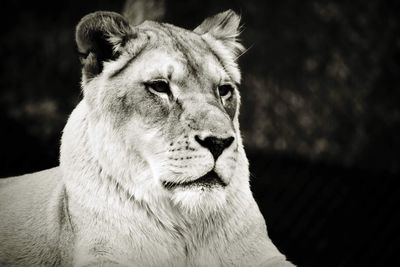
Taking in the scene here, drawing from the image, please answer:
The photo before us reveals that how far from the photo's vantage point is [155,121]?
100 inches

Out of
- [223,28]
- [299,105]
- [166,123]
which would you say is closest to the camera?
[166,123]

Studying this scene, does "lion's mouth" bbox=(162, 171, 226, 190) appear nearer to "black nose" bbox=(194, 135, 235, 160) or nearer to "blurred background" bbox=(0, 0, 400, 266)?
"black nose" bbox=(194, 135, 235, 160)

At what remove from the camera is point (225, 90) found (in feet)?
9.42

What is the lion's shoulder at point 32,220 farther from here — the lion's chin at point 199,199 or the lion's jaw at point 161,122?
the lion's chin at point 199,199

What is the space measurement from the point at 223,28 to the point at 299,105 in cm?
124

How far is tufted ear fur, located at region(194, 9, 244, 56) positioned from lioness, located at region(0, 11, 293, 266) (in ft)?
0.83

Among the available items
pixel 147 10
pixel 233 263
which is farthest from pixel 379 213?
pixel 147 10

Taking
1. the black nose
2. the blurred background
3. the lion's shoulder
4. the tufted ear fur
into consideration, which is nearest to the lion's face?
the black nose

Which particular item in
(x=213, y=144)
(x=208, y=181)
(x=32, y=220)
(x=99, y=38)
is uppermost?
(x=99, y=38)

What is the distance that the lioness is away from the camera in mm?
2473

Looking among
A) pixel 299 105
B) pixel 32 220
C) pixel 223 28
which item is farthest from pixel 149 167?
pixel 299 105

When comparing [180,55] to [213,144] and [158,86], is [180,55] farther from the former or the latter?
[213,144]

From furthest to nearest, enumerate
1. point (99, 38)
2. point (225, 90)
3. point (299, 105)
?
point (299, 105), point (225, 90), point (99, 38)

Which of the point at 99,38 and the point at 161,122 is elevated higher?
the point at 99,38
